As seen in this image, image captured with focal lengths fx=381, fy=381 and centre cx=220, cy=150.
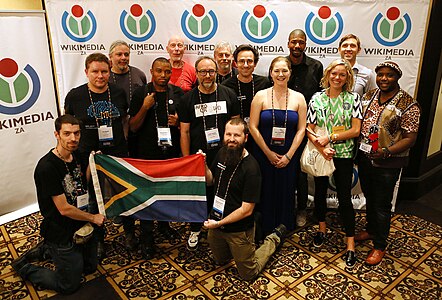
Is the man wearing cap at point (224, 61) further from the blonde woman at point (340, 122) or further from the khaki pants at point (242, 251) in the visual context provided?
the khaki pants at point (242, 251)

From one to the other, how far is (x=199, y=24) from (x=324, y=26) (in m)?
1.36

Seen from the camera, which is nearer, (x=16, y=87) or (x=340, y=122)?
(x=340, y=122)

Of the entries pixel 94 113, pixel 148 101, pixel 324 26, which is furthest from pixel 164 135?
pixel 324 26

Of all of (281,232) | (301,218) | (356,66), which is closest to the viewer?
(281,232)

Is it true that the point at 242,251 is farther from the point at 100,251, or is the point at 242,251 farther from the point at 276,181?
the point at 100,251

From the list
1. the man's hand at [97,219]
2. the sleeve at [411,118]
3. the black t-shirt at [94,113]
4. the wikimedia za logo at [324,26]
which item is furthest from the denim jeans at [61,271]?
the wikimedia za logo at [324,26]


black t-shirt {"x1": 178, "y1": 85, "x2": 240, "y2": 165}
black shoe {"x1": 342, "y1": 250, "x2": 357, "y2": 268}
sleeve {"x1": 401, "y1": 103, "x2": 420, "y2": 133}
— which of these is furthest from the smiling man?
black shoe {"x1": 342, "y1": 250, "x2": 357, "y2": 268}

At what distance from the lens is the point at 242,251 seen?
297cm

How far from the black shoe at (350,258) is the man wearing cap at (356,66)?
1.54 metres

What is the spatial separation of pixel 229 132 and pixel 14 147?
→ 2.67 meters

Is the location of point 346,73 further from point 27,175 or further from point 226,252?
point 27,175

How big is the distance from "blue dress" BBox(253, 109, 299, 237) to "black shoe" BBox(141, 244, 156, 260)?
40.9 inches

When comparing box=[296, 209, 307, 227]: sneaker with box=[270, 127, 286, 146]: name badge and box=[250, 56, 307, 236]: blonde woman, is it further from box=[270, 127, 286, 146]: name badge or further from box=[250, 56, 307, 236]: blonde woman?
box=[270, 127, 286, 146]: name badge

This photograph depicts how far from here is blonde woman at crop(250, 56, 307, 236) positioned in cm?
327
